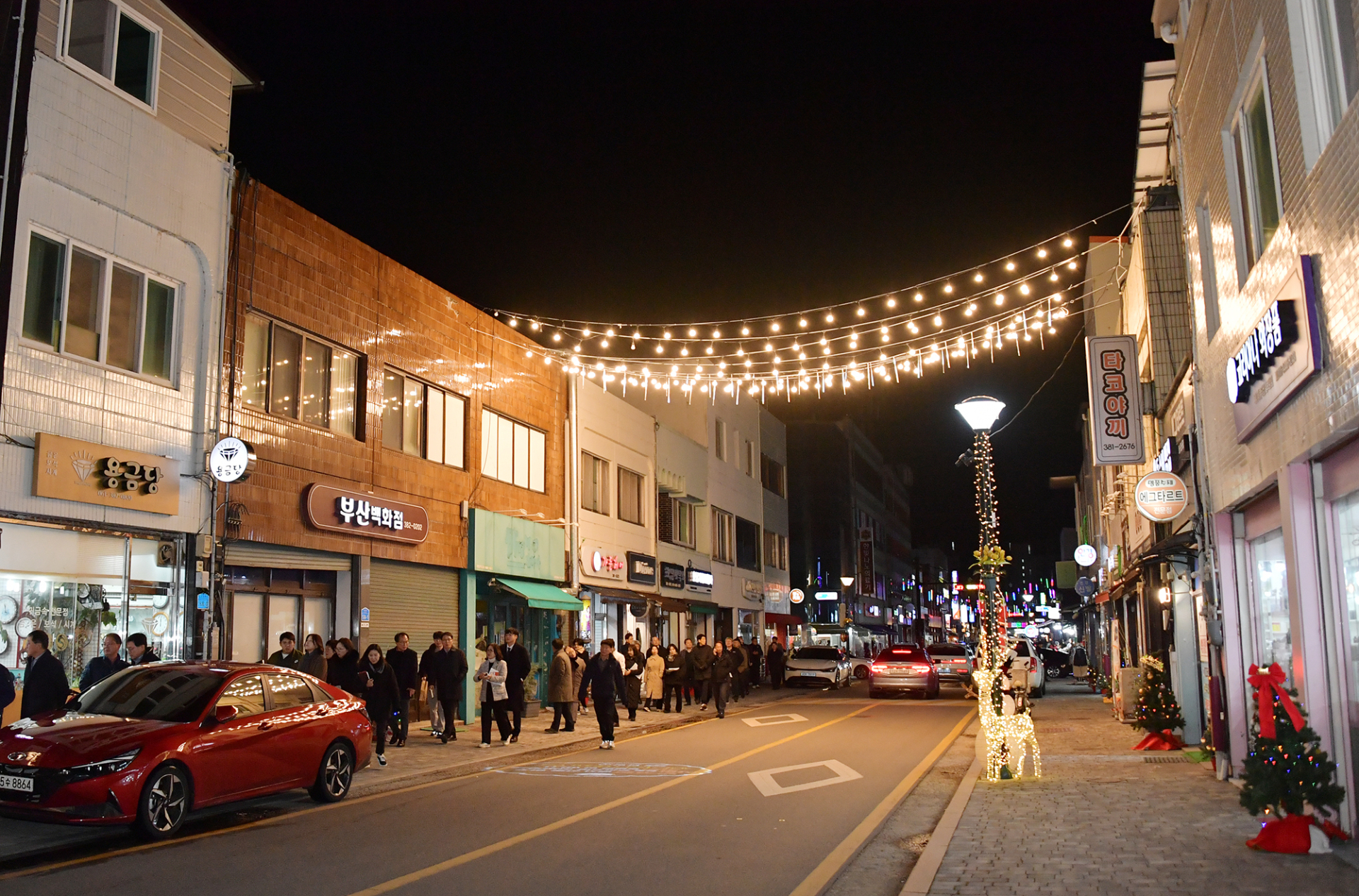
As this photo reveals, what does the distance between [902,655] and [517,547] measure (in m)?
12.0

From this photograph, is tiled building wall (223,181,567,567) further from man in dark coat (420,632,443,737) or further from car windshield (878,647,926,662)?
car windshield (878,647,926,662)

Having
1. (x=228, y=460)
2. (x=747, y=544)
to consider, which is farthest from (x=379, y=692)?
(x=747, y=544)

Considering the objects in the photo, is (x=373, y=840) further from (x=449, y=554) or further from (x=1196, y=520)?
(x=449, y=554)

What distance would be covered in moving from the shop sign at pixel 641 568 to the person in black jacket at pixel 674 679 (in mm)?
4534

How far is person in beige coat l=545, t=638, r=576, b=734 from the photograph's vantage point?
2008 centimetres

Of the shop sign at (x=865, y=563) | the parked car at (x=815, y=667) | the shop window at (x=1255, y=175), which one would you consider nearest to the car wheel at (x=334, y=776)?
the shop window at (x=1255, y=175)

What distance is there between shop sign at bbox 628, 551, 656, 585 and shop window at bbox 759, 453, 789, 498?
46.0 feet

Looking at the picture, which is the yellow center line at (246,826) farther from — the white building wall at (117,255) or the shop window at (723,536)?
the shop window at (723,536)

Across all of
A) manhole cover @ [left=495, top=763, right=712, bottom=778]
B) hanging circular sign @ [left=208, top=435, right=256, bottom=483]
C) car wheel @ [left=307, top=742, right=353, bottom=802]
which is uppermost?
hanging circular sign @ [left=208, top=435, right=256, bottom=483]

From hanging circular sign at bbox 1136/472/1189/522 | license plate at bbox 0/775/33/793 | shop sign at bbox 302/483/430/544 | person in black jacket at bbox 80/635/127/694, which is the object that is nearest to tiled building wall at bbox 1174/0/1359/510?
hanging circular sign at bbox 1136/472/1189/522

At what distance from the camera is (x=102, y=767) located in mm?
9039

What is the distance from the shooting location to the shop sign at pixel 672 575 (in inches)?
1373

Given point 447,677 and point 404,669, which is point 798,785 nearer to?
point 404,669

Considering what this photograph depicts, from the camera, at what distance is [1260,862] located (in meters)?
7.94
